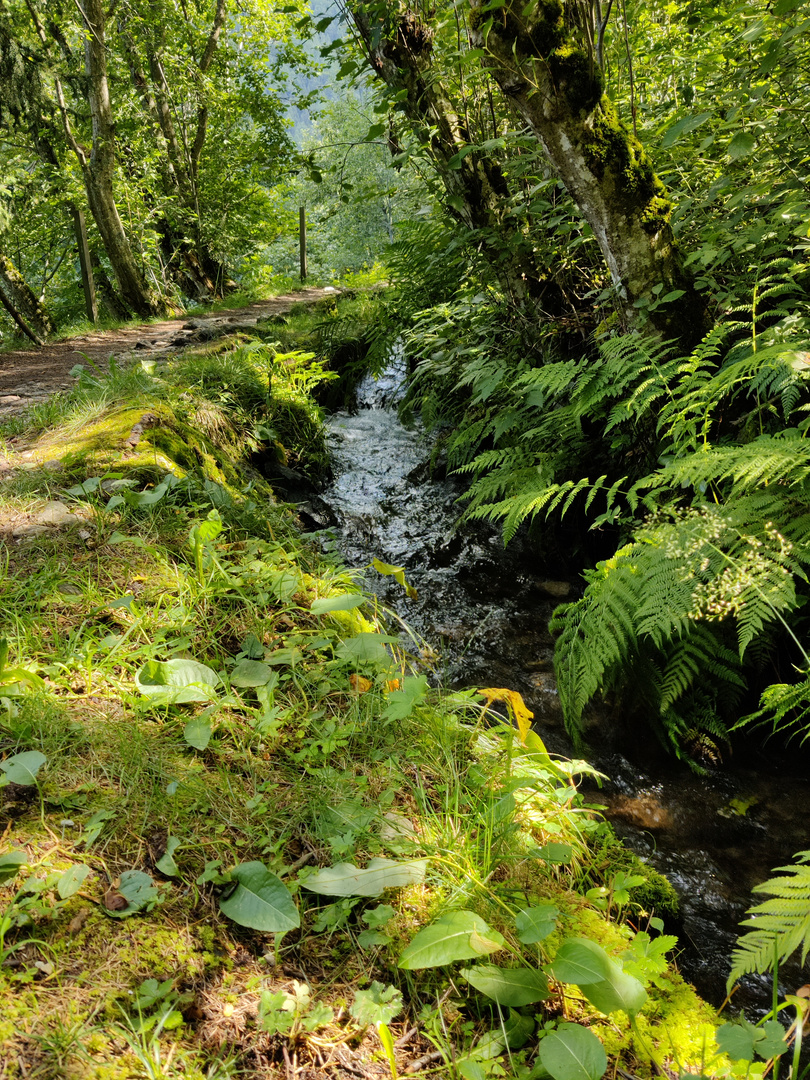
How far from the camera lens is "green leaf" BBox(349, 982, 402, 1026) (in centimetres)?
117

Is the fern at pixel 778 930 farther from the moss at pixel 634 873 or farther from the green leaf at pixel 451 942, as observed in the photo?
the green leaf at pixel 451 942

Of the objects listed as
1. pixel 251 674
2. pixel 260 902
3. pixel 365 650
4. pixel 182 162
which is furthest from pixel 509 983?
pixel 182 162

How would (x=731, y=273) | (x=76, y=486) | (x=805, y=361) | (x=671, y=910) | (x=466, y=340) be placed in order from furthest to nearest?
1. (x=466, y=340)
2. (x=731, y=273)
3. (x=76, y=486)
4. (x=805, y=361)
5. (x=671, y=910)

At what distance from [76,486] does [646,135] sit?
3.89 meters

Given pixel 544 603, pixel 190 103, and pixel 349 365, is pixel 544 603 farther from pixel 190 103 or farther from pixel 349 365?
pixel 190 103

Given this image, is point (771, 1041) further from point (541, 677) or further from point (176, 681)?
point (541, 677)

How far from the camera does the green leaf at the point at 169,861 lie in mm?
1351

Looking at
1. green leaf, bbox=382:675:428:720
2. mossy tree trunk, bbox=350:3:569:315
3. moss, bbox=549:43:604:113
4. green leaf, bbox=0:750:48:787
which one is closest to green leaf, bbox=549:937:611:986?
green leaf, bbox=382:675:428:720

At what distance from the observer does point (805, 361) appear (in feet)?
7.06

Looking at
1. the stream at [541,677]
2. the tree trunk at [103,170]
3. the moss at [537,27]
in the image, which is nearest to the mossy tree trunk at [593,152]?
the moss at [537,27]

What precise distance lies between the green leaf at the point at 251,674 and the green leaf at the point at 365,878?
68 cm

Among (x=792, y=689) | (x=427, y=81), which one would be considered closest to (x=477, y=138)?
(x=427, y=81)

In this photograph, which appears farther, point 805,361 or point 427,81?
point 427,81

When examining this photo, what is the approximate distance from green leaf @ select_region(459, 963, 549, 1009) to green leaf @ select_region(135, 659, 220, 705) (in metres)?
1.06
